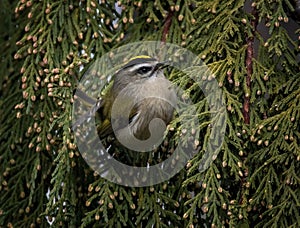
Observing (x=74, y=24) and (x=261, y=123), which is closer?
(x=261, y=123)

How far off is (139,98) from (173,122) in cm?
12

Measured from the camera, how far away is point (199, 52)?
1539 mm

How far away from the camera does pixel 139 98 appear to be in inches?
58.5

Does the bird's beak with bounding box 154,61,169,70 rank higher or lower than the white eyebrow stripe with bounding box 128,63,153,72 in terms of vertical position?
lower

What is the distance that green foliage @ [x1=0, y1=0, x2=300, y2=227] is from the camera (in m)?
1.38

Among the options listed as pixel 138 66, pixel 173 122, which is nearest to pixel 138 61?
pixel 138 66

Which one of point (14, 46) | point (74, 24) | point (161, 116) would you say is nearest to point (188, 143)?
point (161, 116)

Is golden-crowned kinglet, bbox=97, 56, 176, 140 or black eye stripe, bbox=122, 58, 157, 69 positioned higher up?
black eye stripe, bbox=122, 58, 157, 69

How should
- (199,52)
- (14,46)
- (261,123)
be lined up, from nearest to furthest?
1. (261,123)
2. (199,52)
3. (14,46)

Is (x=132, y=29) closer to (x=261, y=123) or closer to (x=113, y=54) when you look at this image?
(x=113, y=54)

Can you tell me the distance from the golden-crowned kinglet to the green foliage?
4 cm

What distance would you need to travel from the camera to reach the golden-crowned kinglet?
1.45 metres

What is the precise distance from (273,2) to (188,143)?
34 centimetres

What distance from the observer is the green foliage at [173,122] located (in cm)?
138
